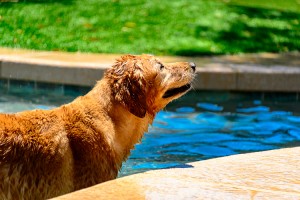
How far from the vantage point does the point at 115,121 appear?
5465 millimetres

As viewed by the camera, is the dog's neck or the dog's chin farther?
the dog's chin

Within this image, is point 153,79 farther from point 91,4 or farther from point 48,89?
point 91,4

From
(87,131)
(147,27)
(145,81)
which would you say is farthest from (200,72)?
(87,131)

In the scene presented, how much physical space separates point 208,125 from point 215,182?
4897 mm

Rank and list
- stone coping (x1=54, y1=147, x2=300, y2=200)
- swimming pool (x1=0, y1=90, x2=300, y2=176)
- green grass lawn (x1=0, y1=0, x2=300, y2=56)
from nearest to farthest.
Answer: stone coping (x1=54, y1=147, x2=300, y2=200)
swimming pool (x1=0, y1=90, x2=300, y2=176)
green grass lawn (x1=0, y1=0, x2=300, y2=56)

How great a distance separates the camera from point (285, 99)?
1033 cm

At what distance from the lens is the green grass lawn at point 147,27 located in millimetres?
11891

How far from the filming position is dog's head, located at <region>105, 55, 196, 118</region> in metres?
5.42

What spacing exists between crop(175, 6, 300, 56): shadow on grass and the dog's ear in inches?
239

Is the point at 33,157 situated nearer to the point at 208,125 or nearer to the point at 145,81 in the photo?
the point at 145,81

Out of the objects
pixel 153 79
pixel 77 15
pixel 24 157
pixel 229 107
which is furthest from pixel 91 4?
pixel 24 157

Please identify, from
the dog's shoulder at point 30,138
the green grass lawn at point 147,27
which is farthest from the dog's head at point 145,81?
the green grass lawn at point 147,27

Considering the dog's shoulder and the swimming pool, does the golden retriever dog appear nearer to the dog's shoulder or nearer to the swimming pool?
the dog's shoulder

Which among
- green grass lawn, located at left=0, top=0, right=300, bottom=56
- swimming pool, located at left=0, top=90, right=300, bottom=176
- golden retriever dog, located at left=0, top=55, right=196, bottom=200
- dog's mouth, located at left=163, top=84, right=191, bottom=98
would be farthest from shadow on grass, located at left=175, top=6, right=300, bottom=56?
golden retriever dog, located at left=0, top=55, right=196, bottom=200
